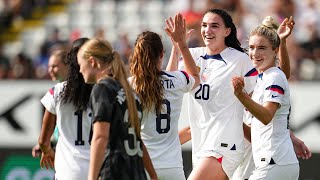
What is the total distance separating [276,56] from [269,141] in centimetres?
84

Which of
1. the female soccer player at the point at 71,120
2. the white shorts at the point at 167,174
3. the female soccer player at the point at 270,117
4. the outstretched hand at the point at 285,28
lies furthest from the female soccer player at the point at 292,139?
the female soccer player at the point at 71,120

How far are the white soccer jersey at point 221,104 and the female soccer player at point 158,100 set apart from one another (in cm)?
72

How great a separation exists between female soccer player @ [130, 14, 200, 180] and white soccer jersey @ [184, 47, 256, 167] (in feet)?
2.37

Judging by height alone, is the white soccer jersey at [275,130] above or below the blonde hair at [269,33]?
below

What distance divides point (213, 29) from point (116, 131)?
256 centimetres

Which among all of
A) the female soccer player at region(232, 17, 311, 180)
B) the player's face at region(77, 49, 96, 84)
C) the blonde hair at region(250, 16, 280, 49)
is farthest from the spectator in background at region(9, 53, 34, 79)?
the player's face at region(77, 49, 96, 84)

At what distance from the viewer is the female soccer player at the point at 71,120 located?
24.1 feet

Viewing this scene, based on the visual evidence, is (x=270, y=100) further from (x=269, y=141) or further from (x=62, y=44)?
(x=62, y=44)

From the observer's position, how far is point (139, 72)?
26.1 ft

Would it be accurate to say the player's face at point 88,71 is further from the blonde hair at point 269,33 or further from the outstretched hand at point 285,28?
the outstretched hand at point 285,28

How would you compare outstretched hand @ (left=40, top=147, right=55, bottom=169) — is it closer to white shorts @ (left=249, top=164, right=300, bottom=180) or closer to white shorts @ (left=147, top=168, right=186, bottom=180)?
white shorts @ (left=147, top=168, right=186, bottom=180)

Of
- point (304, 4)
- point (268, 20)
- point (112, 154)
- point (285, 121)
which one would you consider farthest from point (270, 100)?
point (304, 4)

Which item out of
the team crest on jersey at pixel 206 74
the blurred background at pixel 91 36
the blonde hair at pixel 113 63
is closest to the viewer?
the blonde hair at pixel 113 63

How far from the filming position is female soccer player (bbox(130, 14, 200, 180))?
7926 mm
